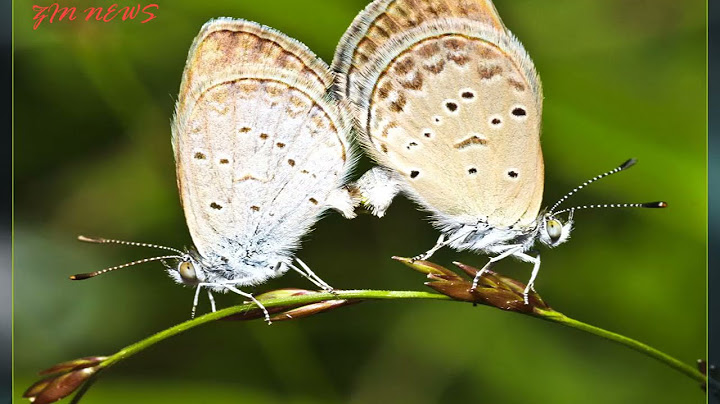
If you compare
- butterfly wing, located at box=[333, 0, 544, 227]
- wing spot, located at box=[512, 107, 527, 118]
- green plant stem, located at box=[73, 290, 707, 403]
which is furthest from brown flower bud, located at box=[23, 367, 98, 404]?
wing spot, located at box=[512, 107, 527, 118]

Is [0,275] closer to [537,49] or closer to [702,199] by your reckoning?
[537,49]

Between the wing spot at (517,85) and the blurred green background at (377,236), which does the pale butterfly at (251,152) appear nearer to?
the wing spot at (517,85)

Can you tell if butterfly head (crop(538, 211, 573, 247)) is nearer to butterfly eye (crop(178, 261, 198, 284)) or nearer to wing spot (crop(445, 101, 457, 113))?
wing spot (crop(445, 101, 457, 113))

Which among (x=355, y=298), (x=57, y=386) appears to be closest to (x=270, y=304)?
(x=355, y=298)

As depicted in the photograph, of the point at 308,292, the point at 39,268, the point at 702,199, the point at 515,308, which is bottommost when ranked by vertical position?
the point at 39,268

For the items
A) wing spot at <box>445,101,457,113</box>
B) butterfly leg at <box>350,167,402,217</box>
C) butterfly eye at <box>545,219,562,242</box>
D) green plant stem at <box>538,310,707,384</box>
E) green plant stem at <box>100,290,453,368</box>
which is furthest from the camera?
butterfly leg at <box>350,167,402,217</box>

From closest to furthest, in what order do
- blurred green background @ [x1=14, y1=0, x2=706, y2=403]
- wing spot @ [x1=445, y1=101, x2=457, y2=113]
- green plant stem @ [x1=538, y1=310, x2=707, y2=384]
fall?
green plant stem @ [x1=538, y1=310, x2=707, y2=384]
wing spot @ [x1=445, y1=101, x2=457, y2=113]
blurred green background @ [x1=14, y1=0, x2=706, y2=403]

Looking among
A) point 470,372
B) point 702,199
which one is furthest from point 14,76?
point 702,199

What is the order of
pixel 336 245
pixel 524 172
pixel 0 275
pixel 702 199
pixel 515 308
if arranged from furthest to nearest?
pixel 336 245, pixel 702 199, pixel 0 275, pixel 524 172, pixel 515 308

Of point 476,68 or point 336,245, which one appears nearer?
point 476,68
